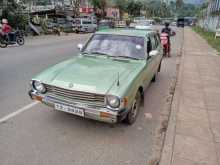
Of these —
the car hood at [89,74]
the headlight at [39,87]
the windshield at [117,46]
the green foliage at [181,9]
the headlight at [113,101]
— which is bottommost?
the headlight at [113,101]

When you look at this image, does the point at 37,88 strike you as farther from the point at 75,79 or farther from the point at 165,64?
the point at 165,64

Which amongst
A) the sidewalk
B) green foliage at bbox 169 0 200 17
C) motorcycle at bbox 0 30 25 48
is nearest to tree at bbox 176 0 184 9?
green foliage at bbox 169 0 200 17

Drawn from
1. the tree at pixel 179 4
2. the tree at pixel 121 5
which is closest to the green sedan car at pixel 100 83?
the tree at pixel 121 5

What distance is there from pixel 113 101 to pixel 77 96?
1.96ft

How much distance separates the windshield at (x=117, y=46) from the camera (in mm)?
4908

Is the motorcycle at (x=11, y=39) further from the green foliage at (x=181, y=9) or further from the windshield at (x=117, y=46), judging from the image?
the green foliage at (x=181, y=9)

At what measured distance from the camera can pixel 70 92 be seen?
3.62 meters

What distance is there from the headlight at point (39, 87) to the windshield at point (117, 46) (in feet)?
5.30

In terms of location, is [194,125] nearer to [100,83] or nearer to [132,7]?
[100,83]

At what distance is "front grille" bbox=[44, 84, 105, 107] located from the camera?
11.5 ft

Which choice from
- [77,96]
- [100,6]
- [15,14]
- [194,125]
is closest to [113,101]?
[77,96]

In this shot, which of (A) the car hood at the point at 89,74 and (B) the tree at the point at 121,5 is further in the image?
(B) the tree at the point at 121,5

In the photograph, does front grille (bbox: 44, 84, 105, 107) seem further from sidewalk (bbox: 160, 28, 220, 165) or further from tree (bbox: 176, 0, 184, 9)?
tree (bbox: 176, 0, 184, 9)

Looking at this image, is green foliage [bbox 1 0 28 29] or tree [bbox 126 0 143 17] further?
tree [bbox 126 0 143 17]
